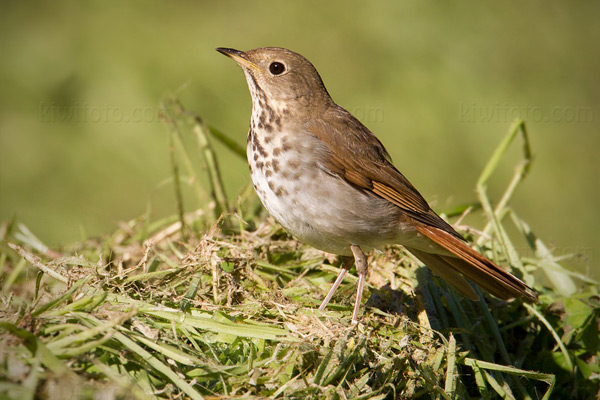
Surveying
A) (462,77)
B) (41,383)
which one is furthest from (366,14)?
(41,383)

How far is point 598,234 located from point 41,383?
18.4ft

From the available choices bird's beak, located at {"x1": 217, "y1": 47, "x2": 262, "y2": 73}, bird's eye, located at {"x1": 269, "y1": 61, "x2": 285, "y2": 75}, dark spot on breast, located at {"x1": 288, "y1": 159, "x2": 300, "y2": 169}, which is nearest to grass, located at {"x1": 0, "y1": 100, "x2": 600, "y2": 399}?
dark spot on breast, located at {"x1": 288, "y1": 159, "x2": 300, "y2": 169}

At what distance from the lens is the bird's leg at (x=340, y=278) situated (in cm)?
325

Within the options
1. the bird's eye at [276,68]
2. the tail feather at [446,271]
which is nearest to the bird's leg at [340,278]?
the tail feather at [446,271]

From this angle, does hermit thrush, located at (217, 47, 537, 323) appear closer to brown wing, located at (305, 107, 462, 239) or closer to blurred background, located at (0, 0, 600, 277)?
brown wing, located at (305, 107, 462, 239)

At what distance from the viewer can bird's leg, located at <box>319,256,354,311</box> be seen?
10.7 feet

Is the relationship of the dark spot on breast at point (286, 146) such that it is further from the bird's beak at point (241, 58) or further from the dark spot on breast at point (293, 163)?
the bird's beak at point (241, 58)

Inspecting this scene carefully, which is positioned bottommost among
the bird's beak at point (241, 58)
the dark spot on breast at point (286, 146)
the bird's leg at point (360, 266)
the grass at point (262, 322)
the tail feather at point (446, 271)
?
the grass at point (262, 322)

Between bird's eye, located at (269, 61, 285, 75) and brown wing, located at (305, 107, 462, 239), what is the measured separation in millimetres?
354

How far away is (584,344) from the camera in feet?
11.3

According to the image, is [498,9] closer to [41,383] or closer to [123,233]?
[123,233]

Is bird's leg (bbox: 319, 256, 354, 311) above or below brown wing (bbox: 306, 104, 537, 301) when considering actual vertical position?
below

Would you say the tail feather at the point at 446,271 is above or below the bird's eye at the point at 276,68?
below

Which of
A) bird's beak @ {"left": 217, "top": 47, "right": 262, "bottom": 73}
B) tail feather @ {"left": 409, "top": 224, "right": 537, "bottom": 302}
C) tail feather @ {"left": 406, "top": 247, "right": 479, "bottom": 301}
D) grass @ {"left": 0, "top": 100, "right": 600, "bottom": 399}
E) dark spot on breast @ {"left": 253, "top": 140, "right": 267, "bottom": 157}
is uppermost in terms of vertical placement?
bird's beak @ {"left": 217, "top": 47, "right": 262, "bottom": 73}
